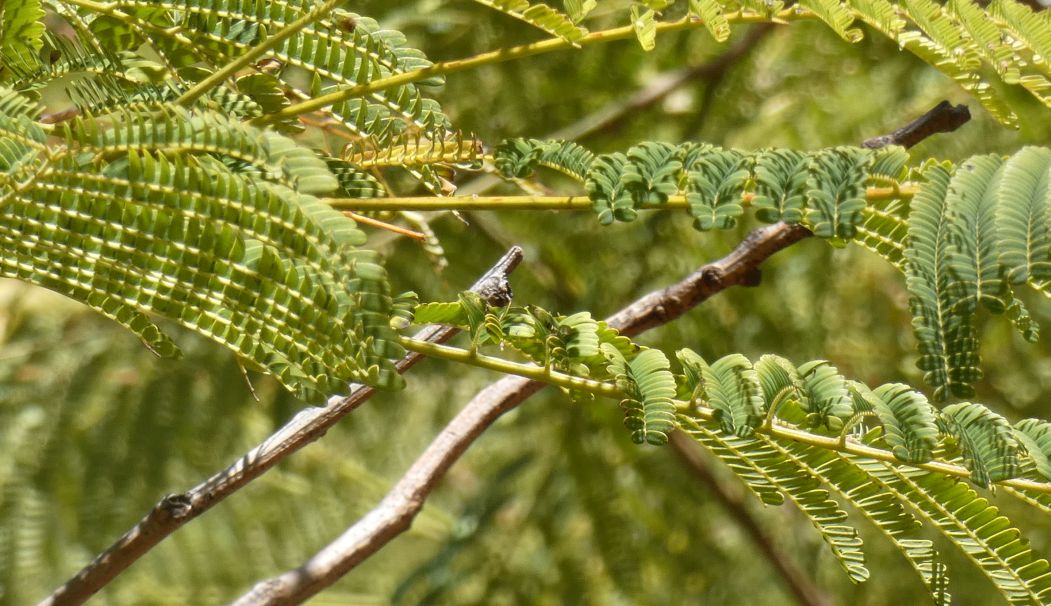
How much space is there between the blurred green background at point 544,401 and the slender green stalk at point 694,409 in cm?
121

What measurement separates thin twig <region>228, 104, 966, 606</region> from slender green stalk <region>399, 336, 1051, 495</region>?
36 centimetres

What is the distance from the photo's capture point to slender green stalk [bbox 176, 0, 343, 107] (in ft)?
2.60

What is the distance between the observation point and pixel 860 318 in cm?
242

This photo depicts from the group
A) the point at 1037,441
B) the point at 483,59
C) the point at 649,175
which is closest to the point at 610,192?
the point at 649,175

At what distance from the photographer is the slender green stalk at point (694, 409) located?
0.80 metres

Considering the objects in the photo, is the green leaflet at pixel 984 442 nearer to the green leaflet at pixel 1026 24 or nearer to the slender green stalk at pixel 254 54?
the green leaflet at pixel 1026 24

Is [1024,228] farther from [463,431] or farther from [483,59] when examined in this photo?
[463,431]

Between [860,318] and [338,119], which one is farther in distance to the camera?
[860,318]

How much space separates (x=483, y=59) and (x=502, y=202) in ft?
0.37

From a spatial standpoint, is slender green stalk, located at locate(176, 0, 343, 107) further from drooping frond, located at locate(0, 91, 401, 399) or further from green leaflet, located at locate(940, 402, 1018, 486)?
green leaflet, located at locate(940, 402, 1018, 486)

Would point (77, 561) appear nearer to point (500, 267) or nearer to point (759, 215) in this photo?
point (500, 267)

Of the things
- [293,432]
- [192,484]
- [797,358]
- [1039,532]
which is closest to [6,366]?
[192,484]

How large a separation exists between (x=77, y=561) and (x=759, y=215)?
1.53 m

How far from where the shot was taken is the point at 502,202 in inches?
31.7
